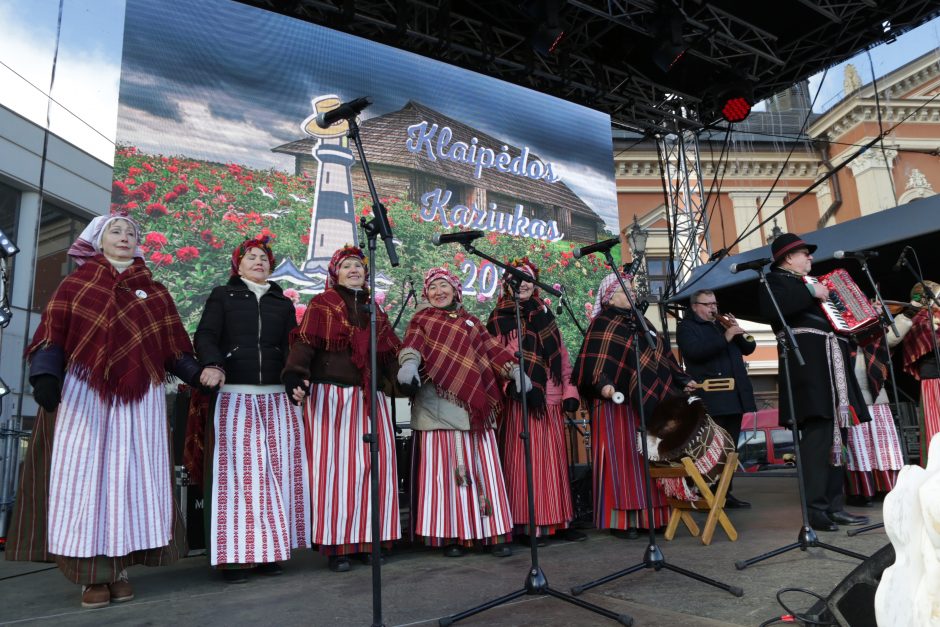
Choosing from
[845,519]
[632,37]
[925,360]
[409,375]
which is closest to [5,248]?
[409,375]

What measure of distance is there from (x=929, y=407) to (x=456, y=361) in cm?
394

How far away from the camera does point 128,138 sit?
20.7 feet

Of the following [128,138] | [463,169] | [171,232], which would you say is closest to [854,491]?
[463,169]

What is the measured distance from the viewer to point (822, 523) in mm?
3850

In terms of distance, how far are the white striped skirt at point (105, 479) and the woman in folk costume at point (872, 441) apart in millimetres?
4615

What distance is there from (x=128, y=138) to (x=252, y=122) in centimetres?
124

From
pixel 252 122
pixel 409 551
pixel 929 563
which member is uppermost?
pixel 252 122

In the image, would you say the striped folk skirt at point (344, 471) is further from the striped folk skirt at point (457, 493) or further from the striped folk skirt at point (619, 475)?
the striped folk skirt at point (619, 475)

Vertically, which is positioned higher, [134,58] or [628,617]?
[134,58]

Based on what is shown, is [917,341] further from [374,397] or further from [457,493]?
[374,397]

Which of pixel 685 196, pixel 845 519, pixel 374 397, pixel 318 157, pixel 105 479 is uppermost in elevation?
pixel 685 196

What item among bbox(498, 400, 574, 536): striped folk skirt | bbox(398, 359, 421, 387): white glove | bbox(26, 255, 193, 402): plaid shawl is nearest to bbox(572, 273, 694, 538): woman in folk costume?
bbox(498, 400, 574, 536): striped folk skirt

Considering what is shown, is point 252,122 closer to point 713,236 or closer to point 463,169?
point 463,169

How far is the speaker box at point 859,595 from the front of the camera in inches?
55.1
